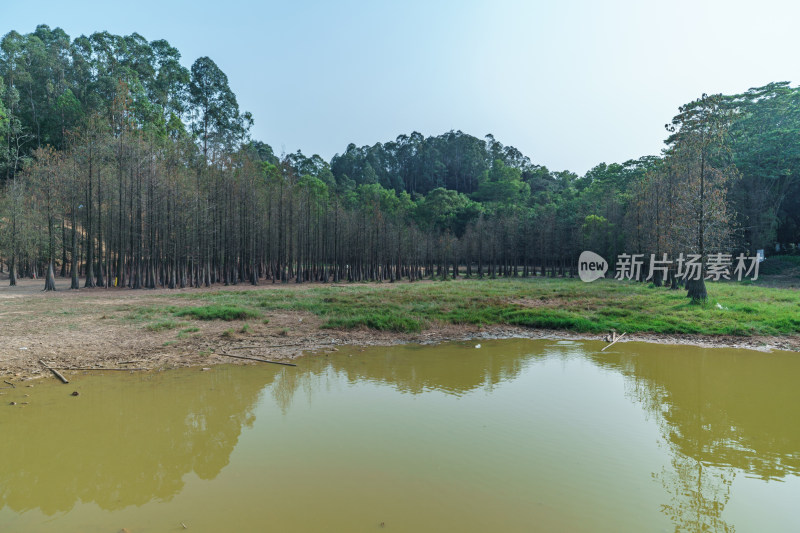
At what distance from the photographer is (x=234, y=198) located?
108 feet

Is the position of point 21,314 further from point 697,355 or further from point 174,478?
point 697,355

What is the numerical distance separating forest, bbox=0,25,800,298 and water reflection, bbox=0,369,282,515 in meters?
20.0

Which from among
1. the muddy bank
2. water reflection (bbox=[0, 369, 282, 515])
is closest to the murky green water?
water reflection (bbox=[0, 369, 282, 515])

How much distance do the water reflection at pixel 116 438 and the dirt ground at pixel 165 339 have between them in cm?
143

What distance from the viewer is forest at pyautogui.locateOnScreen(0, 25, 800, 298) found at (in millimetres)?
26297

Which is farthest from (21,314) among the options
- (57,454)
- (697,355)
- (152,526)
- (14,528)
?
(697,355)

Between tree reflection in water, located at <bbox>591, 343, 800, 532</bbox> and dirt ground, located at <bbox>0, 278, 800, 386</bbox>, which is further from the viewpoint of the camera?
dirt ground, located at <bbox>0, 278, 800, 386</bbox>

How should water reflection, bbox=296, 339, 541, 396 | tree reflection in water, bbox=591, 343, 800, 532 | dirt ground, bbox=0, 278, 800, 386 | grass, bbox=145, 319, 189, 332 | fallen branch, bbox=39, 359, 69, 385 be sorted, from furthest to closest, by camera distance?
grass, bbox=145, 319, 189, 332 < dirt ground, bbox=0, 278, 800, 386 < water reflection, bbox=296, 339, 541, 396 < fallen branch, bbox=39, 359, 69, 385 < tree reflection in water, bbox=591, 343, 800, 532

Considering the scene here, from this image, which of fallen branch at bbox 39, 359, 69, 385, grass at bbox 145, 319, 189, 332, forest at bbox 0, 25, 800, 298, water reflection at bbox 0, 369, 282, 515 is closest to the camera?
water reflection at bbox 0, 369, 282, 515

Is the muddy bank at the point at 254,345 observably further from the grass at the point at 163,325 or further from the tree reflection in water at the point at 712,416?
the tree reflection in water at the point at 712,416

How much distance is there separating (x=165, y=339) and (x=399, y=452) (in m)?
8.41

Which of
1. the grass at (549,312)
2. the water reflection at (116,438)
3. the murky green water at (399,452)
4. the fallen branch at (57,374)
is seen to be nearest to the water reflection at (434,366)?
the murky green water at (399,452)

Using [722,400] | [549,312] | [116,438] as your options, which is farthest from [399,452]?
[549,312]

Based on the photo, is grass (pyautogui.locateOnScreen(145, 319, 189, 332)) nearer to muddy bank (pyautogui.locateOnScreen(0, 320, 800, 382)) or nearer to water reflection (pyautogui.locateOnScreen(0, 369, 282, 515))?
muddy bank (pyautogui.locateOnScreen(0, 320, 800, 382))
